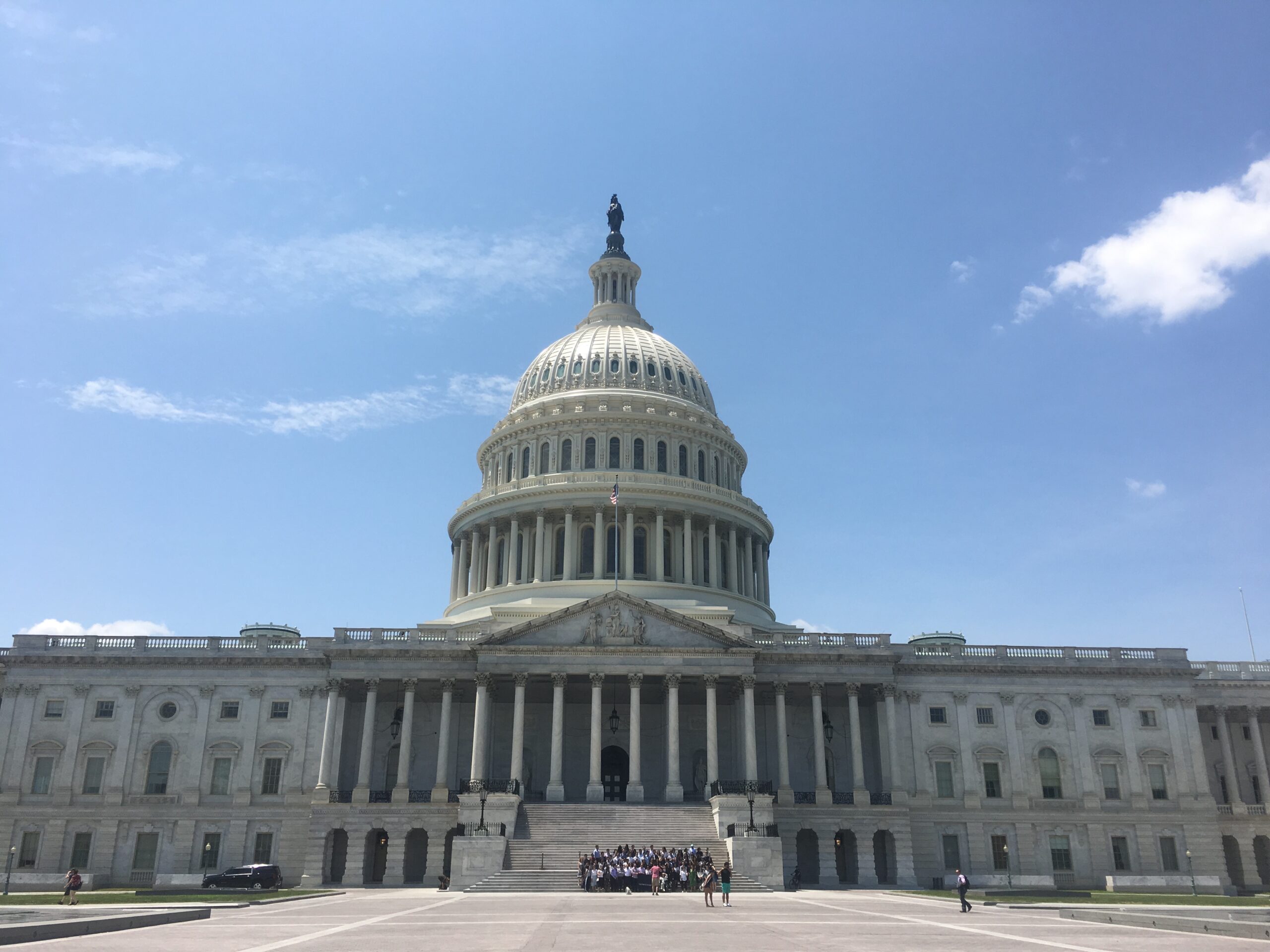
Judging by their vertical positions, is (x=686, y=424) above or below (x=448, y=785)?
above

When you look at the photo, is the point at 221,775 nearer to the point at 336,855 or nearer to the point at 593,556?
the point at 336,855

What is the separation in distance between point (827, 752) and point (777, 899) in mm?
27299

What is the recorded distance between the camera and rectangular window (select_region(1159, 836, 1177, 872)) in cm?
6669

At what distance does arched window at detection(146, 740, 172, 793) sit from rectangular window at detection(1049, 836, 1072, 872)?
58.0 m

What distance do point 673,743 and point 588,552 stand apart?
2431cm

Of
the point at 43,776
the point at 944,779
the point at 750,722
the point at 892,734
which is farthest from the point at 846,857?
the point at 43,776

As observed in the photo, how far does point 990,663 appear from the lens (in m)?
70.5

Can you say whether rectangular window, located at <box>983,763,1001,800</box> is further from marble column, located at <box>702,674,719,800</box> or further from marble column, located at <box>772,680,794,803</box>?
marble column, located at <box>702,674,719,800</box>

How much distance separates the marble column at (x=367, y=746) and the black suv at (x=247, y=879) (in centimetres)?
745

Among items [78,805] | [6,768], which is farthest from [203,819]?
[6,768]

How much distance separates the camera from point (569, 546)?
82.4 meters

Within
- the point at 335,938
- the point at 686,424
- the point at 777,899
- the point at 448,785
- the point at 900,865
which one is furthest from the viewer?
the point at 686,424

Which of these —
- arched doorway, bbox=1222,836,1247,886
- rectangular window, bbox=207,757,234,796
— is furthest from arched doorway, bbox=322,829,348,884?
arched doorway, bbox=1222,836,1247,886

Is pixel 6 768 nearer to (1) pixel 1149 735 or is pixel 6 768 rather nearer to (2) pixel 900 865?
(2) pixel 900 865
